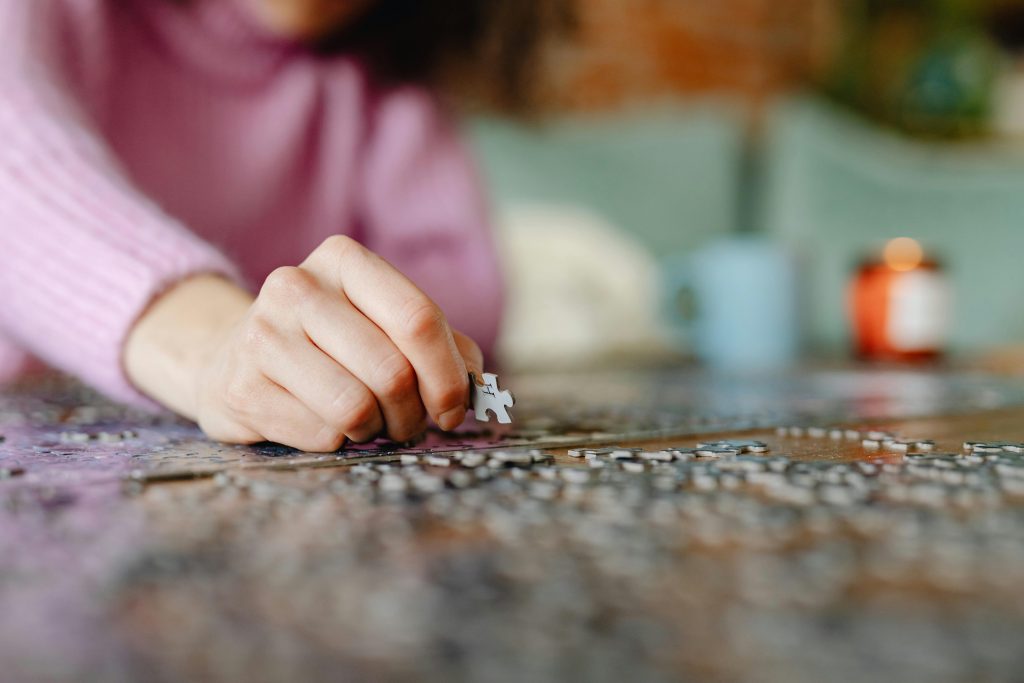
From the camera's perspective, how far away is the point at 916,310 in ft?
4.12

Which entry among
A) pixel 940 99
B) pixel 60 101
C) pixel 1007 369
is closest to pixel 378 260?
pixel 60 101

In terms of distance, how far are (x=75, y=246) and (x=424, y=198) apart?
2.52 feet

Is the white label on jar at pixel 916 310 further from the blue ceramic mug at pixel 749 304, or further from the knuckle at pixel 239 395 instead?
the knuckle at pixel 239 395

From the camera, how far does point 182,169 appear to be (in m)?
1.12

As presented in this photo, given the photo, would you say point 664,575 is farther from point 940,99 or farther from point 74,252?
point 940,99

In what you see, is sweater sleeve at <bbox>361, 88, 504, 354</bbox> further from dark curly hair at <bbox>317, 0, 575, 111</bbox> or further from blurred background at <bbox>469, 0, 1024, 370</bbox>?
blurred background at <bbox>469, 0, 1024, 370</bbox>

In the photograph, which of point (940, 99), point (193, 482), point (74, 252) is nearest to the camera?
point (193, 482)

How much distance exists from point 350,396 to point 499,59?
1.13 meters

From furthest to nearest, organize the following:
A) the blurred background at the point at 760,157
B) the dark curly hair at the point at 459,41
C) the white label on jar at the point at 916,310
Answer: the blurred background at the point at 760,157, the dark curly hair at the point at 459,41, the white label on jar at the point at 916,310

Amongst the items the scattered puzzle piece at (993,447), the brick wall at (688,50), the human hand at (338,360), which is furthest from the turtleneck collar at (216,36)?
the brick wall at (688,50)

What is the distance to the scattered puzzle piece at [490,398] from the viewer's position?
1.48 feet

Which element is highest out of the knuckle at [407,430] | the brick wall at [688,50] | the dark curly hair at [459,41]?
the brick wall at [688,50]

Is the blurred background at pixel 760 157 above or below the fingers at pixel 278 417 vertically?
above

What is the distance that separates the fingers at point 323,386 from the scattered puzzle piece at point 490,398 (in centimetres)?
6
